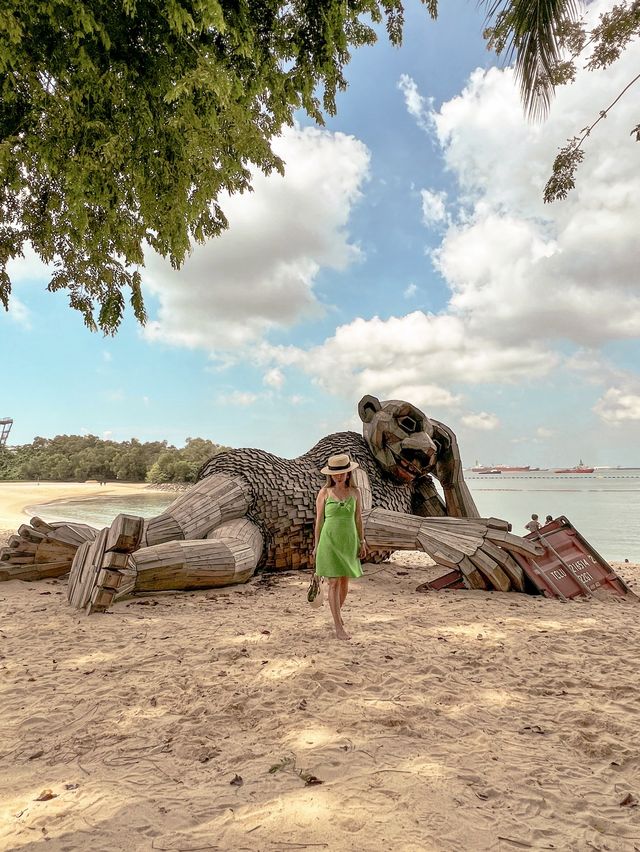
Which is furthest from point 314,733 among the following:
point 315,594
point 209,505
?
point 209,505

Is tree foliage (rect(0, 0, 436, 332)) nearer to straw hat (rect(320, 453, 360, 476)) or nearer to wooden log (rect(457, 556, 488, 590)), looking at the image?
straw hat (rect(320, 453, 360, 476))

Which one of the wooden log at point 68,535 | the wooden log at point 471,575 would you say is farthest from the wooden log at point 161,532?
the wooden log at point 471,575

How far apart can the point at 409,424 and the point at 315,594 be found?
2.95m

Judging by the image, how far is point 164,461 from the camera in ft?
154

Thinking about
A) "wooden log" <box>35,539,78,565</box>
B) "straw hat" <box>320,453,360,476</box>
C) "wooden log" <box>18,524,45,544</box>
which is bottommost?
"wooden log" <box>35,539,78,565</box>

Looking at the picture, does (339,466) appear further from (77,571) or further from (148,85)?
(148,85)

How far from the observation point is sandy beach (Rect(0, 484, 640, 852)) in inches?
63.4

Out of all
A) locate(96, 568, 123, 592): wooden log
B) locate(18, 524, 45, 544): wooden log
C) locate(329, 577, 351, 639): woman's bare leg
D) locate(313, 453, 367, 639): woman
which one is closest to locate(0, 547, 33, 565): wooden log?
locate(18, 524, 45, 544): wooden log

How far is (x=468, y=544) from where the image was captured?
16.9 ft

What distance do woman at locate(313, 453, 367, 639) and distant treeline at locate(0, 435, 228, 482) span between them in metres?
44.2

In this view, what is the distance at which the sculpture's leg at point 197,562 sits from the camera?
4406mm

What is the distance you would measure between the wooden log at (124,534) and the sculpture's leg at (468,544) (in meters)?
2.42

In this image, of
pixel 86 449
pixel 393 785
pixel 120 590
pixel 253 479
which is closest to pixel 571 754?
pixel 393 785

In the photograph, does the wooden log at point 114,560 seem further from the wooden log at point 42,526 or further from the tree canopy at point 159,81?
the tree canopy at point 159,81
